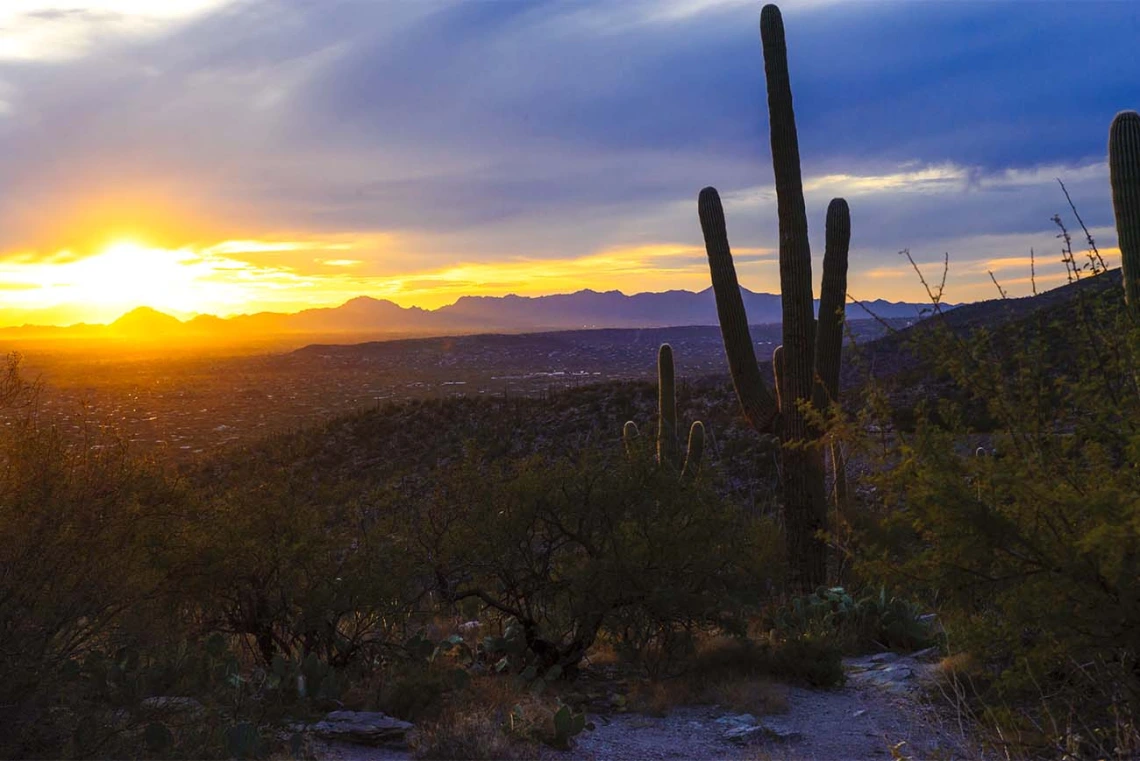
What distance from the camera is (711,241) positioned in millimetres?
14594

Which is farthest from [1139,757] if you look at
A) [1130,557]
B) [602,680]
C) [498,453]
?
[498,453]

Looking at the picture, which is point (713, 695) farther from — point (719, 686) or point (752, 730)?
point (752, 730)

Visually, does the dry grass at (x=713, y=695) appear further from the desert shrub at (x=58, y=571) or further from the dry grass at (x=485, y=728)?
the desert shrub at (x=58, y=571)

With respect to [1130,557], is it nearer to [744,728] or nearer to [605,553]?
[744,728]

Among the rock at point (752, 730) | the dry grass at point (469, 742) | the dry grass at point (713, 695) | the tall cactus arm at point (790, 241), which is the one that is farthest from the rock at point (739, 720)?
the tall cactus arm at point (790, 241)

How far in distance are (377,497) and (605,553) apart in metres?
2.46

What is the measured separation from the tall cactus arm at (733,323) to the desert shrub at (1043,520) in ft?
22.7

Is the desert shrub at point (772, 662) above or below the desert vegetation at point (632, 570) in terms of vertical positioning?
below

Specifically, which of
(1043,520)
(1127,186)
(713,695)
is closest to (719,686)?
(713,695)

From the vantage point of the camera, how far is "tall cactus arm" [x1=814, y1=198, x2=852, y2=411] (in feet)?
43.6

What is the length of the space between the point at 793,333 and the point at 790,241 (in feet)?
4.13

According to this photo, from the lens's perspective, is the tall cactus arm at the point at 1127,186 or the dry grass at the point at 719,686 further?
the dry grass at the point at 719,686

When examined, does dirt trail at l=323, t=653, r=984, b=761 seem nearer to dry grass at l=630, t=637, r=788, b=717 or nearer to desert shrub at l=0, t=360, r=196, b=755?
dry grass at l=630, t=637, r=788, b=717

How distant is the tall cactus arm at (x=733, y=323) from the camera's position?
1332 centimetres
